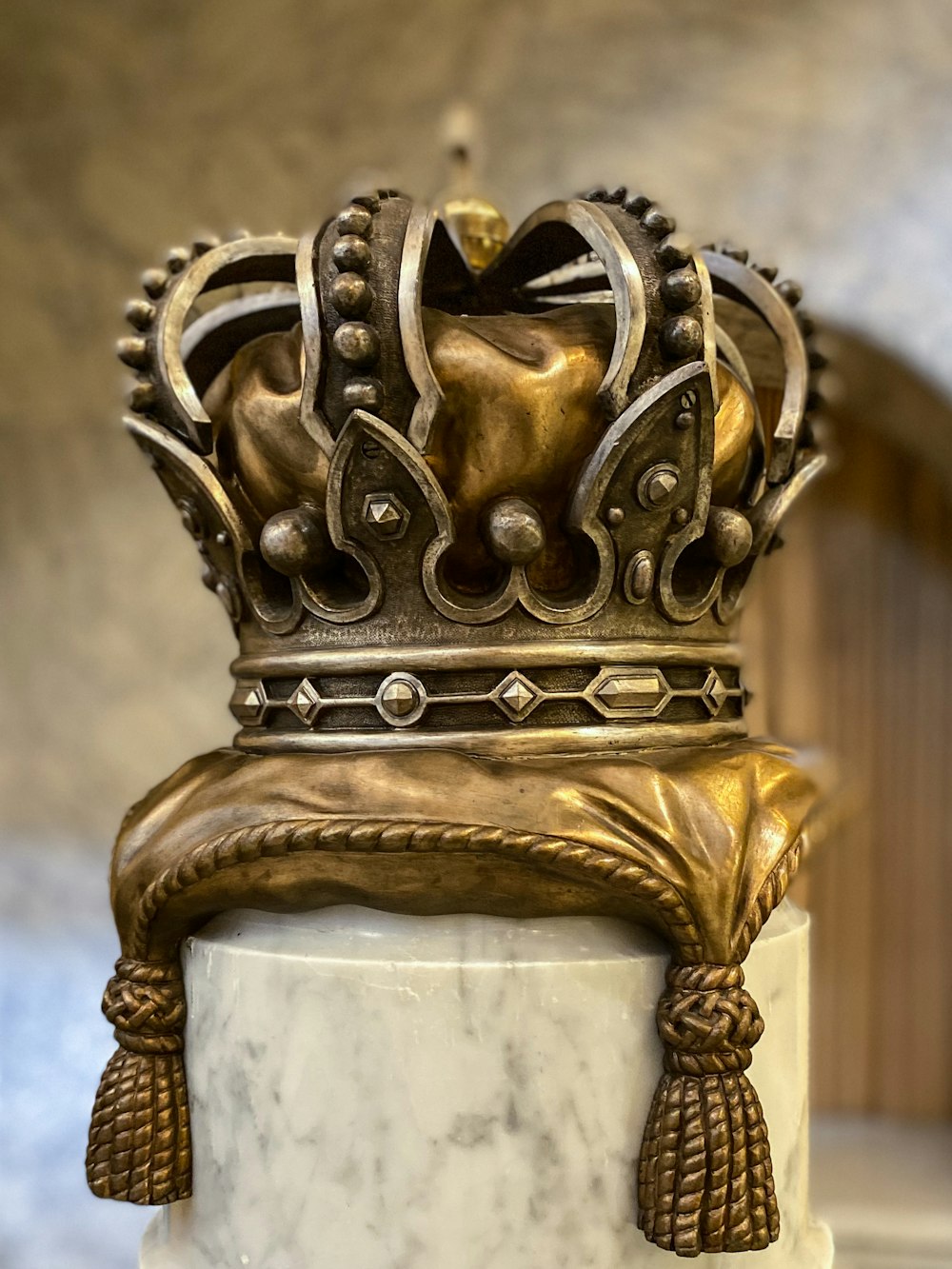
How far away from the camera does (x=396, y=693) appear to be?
2.49 ft

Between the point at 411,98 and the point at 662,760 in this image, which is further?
the point at 411,98

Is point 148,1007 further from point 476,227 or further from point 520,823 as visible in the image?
point 476,227

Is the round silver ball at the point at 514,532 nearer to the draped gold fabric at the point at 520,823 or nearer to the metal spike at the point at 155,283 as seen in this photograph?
the draped gold fabric at the point at 520,823

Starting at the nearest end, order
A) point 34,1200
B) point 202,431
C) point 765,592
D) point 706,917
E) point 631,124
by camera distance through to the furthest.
Answer: point 706,917, point 202,431, point 34,1200, point 631,124, point 765,592

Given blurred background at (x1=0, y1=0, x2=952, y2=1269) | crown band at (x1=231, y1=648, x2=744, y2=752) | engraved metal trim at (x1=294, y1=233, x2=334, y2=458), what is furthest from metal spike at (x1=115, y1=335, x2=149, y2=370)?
blurred background at (x1=0, y1=0, x2=952, y2=1269)

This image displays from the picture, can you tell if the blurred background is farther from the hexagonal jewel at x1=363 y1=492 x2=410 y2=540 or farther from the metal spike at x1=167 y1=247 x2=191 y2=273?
the hexagonal jewel at x1=363 y1=492 x2=410 y2=540

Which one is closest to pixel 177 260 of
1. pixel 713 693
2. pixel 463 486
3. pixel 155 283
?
pixel 155 283

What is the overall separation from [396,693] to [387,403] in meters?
0.20

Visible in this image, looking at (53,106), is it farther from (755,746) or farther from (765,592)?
(755,746)

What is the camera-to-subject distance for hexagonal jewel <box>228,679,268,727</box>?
836 mm

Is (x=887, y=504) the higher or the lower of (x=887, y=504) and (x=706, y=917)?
the higher

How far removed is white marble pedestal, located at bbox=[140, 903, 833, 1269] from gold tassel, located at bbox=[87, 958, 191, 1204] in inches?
2.3

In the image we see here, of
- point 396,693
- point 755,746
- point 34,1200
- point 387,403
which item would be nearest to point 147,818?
point 396,693

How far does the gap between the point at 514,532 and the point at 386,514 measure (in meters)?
0.09
